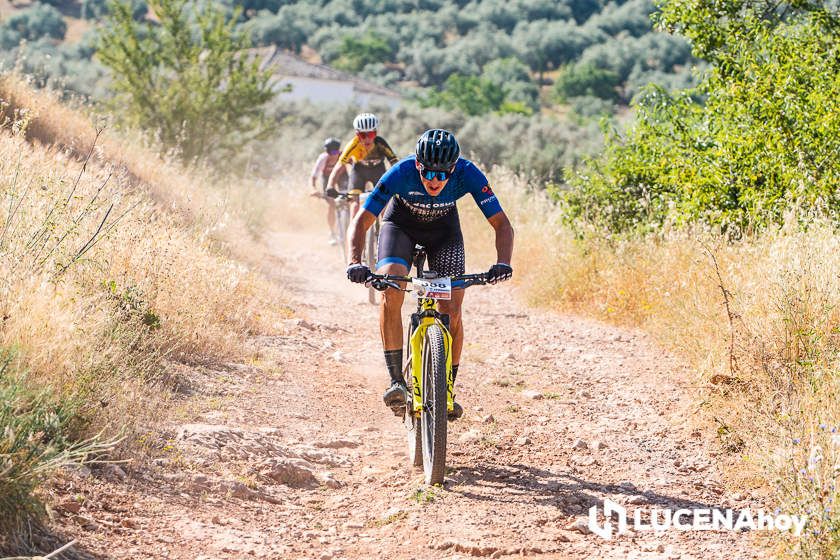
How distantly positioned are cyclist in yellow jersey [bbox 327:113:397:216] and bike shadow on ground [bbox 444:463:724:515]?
5979 millimetres

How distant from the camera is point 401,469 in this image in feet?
18.6

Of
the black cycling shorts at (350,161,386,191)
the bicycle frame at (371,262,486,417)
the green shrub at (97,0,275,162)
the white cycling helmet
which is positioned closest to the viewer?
the bicycle frame at (371,262,486,417)

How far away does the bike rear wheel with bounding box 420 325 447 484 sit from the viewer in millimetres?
5074

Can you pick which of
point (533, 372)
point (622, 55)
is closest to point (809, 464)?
point (533, 372)

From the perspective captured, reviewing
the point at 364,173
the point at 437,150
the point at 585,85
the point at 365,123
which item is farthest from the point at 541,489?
the point at 585,85

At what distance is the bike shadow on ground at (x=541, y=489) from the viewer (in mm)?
5020

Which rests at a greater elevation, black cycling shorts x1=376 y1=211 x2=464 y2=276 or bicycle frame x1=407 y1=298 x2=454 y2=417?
black cycling shorts x1=376 y1=211 x2=464 y2=276

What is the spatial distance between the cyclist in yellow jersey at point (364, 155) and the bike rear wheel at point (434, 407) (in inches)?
230

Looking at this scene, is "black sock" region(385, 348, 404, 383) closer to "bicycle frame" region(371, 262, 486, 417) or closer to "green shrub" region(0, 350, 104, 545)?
"bicycle frame" region(371, 262, 486, 417)

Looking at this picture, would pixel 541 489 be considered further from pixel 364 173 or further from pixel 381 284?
pixel 364 173

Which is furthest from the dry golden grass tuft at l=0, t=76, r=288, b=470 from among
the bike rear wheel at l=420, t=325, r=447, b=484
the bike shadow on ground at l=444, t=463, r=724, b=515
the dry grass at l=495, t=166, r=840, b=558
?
the dry grass at l=495, t=166, r=840, b=558

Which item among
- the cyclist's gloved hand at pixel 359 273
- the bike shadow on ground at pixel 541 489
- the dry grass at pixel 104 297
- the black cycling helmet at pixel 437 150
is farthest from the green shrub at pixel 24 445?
the black cycling helmet at pixel 437 150

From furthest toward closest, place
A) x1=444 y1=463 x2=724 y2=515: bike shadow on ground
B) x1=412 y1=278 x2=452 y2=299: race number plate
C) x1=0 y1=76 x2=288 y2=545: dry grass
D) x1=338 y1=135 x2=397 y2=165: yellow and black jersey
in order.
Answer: x1=338 y1=135 x2=397 y2=165: yellow and black jersey
x1=412 y1=278 x2=452 y2=299: race number plate
x1=444 y1=463 x2=724 y2=515: bike shadow on ground
x1=0 y1=76 x2=288 y2=545: dry grass

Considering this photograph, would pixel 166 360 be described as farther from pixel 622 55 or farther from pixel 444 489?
pixel 622 55
